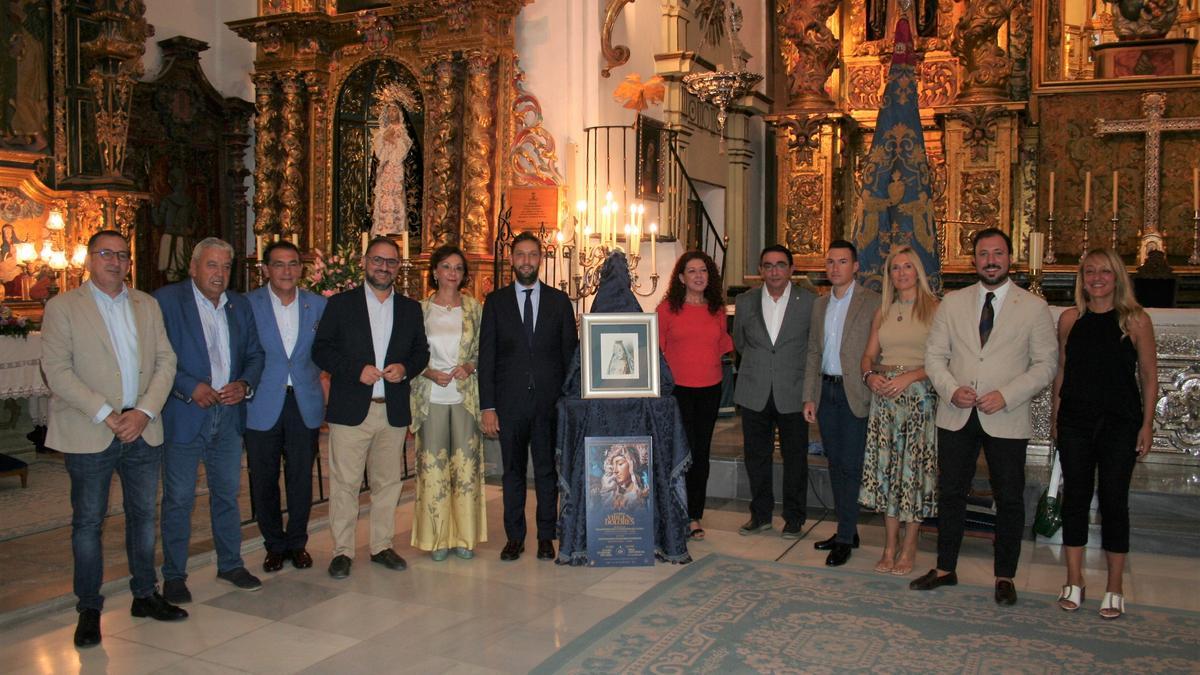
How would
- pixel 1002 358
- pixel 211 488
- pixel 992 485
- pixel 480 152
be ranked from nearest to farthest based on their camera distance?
1. pixel 1002 358
2. pixel 992 485
3. pixel 211 488
4. pixel 480 152

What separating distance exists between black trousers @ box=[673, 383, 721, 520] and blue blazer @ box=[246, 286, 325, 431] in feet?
6.63

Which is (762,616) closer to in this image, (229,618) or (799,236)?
(229,618)

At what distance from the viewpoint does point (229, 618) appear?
4.29m

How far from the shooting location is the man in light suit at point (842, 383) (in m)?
5.15

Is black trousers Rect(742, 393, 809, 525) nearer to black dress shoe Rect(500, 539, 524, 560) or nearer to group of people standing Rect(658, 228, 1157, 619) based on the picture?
group of people standing Rect(658, 228, 1157, 619)

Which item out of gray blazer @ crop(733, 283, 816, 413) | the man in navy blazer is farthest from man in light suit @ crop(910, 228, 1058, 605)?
the man in navy blazer

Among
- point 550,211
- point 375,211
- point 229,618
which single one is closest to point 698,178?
point 550,211

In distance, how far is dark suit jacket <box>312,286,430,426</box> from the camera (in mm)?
4910

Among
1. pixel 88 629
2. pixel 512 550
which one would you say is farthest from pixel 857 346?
pixel 88 629

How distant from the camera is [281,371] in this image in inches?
194

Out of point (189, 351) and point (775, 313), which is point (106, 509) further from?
point (775, 313)

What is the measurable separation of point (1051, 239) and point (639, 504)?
7.68m

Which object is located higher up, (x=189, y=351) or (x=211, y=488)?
(x=189, y=351)

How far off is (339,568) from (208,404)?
3.51 feet
